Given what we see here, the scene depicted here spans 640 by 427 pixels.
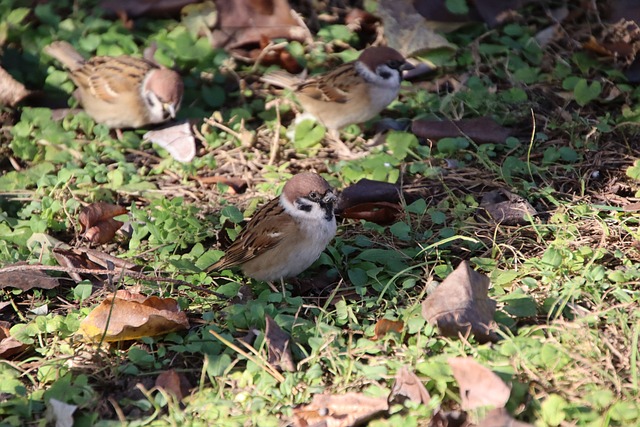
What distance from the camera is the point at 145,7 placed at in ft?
21.5

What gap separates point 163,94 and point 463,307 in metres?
3.15

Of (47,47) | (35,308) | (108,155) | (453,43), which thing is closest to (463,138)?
(453,43)

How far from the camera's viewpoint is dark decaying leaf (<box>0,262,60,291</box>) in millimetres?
3924

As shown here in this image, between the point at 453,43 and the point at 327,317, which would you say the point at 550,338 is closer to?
the point at 327,317

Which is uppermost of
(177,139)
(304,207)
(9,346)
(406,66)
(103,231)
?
(304,207)

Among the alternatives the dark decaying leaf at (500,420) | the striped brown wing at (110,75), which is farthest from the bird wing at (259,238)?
the striped brown wing at (110,75)

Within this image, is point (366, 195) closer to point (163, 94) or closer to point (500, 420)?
point (163, 94)

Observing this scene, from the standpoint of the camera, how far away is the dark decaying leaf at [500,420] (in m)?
2.65

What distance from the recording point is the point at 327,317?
3.58 metres

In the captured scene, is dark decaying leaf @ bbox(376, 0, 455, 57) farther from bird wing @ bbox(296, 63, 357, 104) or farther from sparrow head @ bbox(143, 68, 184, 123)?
sparrow head @ bbox(143, 68, 184, 123)

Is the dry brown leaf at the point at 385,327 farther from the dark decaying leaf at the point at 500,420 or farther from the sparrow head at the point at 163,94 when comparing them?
the sparrow head at the point at 163,94

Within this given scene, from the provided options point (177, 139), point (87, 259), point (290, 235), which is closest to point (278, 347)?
point (290, 235)

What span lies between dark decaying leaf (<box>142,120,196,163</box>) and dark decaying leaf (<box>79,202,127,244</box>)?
2.78 ft

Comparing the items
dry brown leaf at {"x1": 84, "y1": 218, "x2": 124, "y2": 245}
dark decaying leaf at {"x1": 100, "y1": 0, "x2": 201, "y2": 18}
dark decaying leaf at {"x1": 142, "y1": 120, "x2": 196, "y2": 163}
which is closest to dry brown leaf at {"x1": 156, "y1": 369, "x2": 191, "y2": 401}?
dry brown leaf at {"x1": 84, "y1": 218, "x2": 124, "y2": 245}
